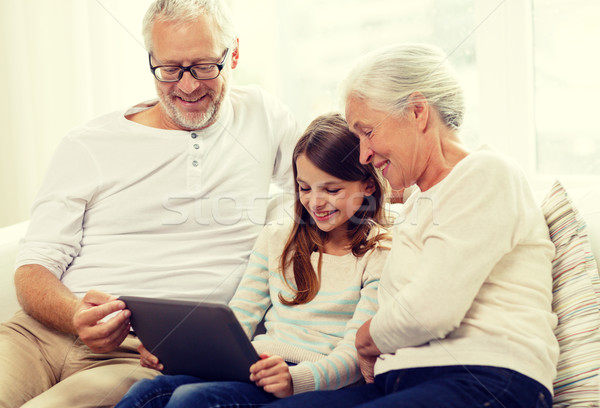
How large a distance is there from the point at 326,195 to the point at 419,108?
1.06ft

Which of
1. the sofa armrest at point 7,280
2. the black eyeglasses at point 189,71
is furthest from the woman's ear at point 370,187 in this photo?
the sofa armrest at point 7,280

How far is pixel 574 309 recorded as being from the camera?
1.25m

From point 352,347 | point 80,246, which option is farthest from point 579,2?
point 80,246

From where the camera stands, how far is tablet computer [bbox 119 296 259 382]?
1184 millimetres

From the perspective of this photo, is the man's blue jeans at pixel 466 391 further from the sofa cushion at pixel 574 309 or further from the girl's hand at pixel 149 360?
the girl's hand at pixel 149 360

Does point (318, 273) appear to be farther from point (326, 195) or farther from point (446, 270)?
point (446, 270)

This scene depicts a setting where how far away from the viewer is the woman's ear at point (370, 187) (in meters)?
1.56

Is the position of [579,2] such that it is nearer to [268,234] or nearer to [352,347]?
[268,234]

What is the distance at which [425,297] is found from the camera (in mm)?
1150

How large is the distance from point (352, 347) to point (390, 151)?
0.43m

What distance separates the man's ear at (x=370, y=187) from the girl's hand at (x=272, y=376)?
0.49 metres

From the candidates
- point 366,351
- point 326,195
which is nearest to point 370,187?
point 326,195

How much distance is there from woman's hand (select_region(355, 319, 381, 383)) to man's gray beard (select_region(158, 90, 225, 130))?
737 mm

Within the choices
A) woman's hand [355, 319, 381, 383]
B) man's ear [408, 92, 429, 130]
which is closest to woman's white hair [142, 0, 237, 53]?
man's ear [408, 92, 429, 130]
